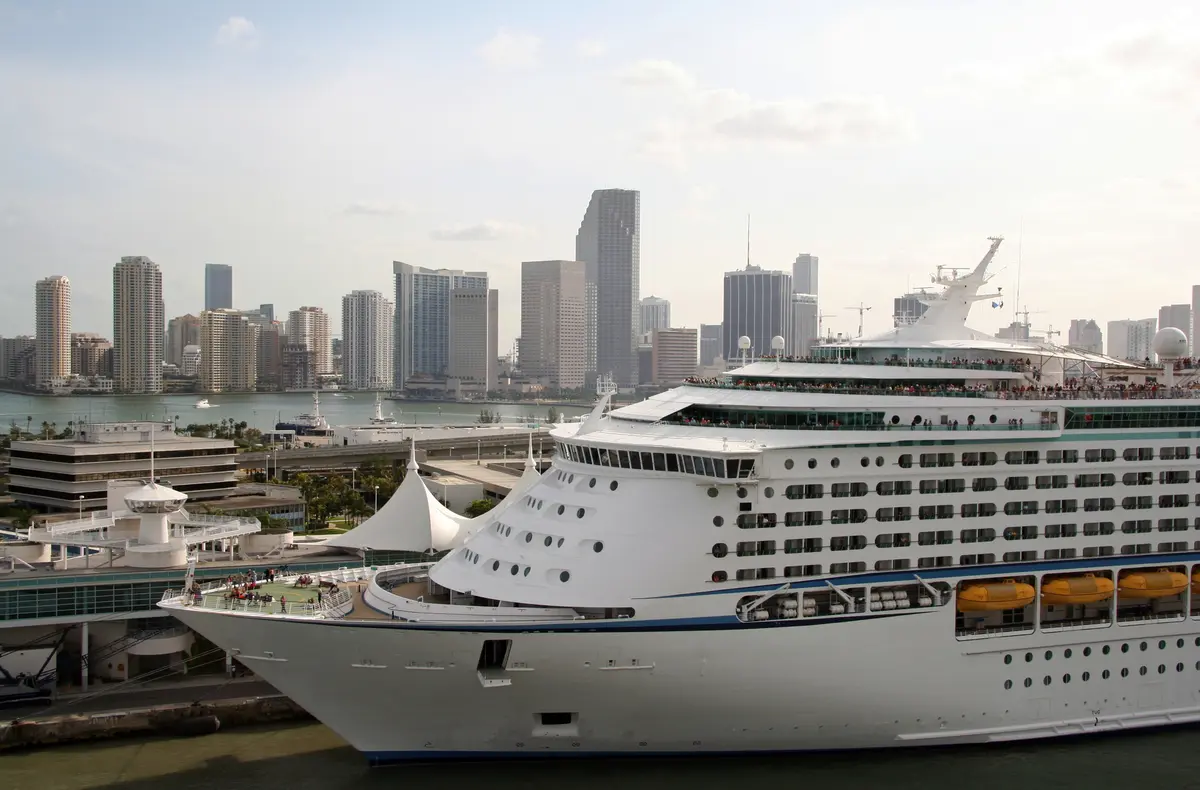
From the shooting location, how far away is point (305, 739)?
17438 millimetres

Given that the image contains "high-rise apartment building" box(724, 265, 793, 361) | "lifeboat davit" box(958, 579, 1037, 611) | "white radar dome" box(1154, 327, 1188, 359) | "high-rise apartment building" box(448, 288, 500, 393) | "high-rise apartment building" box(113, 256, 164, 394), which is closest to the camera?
"lifeboat davit" box(958, 579, 1037, 611)

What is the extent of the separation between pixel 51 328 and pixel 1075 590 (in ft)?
543

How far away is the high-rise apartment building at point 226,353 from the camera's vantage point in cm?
16038

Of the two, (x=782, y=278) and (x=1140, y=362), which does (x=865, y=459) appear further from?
(x=782, y=278)

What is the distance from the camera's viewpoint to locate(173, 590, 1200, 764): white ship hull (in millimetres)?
14375

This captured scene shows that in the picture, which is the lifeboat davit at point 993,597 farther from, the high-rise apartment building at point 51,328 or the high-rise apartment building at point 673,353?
the high-rise apartment building at point 51,328

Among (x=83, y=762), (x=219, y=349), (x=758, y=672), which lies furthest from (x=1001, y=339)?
(x=219, y=349)

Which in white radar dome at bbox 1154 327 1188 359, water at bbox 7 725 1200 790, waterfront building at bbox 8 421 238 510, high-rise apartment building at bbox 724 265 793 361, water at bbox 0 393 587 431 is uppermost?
high-rise apartment building at bbox 724 265 793 361

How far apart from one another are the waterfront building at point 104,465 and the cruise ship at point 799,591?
2373 cm

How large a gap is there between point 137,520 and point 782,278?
107028 millimetres

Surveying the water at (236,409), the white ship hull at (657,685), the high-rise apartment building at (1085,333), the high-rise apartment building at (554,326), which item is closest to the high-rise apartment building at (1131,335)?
the high-rise apartment building at (1085,333)

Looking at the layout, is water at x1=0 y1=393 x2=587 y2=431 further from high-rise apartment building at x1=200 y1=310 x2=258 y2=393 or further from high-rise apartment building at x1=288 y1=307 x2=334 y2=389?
high-rise apartment building at x1=288 y1=307 x2=334 y2=389

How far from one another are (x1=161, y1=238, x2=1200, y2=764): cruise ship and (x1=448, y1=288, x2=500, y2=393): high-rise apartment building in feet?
530

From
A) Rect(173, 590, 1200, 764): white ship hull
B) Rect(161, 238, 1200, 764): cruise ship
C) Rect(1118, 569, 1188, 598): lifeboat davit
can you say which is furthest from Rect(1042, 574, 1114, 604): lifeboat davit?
Rect(173, 590, 1200, 764): white ship hull
